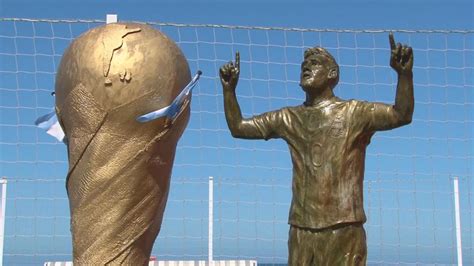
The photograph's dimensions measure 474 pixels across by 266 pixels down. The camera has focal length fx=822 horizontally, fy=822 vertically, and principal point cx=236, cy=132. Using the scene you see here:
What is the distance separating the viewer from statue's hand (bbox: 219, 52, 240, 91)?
11.6ft

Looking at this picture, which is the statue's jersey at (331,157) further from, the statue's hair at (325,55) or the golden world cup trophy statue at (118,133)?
the golden world cup trophy statue at (118,133)

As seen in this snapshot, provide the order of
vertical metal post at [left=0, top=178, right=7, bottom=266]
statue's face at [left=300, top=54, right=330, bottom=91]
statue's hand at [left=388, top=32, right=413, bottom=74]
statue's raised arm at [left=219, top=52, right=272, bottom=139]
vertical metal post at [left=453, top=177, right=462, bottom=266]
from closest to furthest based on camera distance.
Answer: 1. statue's hand at [left=388, top=32, right=413, bottom=74]
2. statue's face at [left=300, top=54, right=330, bottom=91]
3. statue's raised arm at [left=219, top=52, right=272, bottom=139]
4. vertical metal post at [left=0, top=178, right=7, bottom=266]
5. vertical metal post at [left=453, top=177, right=462, bottom=266]

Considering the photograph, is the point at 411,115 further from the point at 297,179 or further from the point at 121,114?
the point at 121,114

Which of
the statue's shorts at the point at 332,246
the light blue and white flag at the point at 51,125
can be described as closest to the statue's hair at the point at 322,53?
the statue's shorts at the point at 332,246

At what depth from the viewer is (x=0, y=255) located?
6.08 m

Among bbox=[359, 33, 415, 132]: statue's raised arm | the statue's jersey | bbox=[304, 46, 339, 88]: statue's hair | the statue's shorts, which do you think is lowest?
the statue's shorts

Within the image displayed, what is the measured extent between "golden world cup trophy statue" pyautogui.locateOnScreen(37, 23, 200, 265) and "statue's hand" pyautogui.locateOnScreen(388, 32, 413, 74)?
1.01 m

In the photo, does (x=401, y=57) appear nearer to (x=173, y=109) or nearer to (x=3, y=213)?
(x=173, y=109)

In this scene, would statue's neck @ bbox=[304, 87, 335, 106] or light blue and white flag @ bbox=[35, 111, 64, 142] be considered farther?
light blue and white flag @ bbox=[35, 111, 64, 142]

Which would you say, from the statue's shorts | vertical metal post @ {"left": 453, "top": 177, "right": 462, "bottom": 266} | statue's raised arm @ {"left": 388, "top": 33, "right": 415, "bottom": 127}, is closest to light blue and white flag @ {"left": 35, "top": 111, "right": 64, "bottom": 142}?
the statue's shorts

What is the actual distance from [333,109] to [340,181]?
1.04ft

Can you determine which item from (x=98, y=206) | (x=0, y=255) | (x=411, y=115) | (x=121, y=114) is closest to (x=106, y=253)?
(x=98, y=206)

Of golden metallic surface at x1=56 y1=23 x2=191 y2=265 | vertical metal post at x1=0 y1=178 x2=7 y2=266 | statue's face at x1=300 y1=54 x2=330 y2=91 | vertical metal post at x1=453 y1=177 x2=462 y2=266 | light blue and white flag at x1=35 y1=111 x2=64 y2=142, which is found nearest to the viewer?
statue's face at x1=300 y1=54 x2=330 y2=91

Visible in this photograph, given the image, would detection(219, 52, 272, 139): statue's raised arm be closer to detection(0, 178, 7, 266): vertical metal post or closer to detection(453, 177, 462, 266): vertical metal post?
detection(0, 178, 7, 266): vertical metal post
